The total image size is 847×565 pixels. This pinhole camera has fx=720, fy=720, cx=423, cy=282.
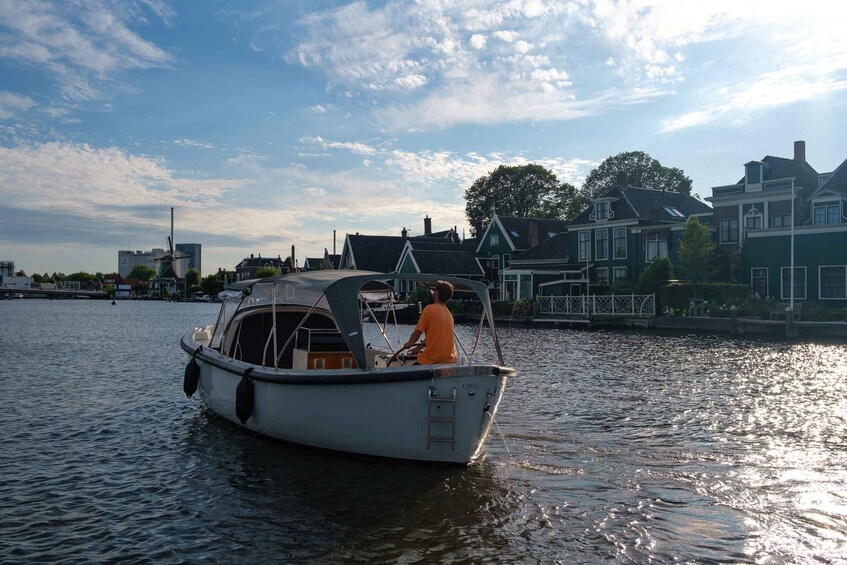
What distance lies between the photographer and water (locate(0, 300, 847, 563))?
788 cm

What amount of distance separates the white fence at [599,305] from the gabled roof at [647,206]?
31.0ft

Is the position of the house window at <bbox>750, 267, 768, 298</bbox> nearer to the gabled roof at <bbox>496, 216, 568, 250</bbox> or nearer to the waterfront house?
the waterfront house

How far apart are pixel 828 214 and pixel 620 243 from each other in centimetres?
1482

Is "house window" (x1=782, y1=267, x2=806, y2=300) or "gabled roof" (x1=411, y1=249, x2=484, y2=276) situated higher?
"gabled roof" (x1=411, y1=249, x2=484, y2=276)

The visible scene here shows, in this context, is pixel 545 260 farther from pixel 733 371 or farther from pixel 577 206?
pixel 733 371

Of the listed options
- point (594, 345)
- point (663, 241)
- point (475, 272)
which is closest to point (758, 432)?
point (594, 345)

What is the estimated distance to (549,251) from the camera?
6347 centimetres

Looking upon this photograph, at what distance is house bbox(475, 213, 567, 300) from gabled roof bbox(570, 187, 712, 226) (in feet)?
33.6

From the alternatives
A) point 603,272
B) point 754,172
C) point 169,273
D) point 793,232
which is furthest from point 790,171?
point 169,273

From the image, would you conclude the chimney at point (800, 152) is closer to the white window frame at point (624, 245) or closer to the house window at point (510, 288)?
the white window frame at point (624, 245)

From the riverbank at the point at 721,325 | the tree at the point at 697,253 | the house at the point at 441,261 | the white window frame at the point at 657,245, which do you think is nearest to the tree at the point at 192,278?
the house at the point at 441,261

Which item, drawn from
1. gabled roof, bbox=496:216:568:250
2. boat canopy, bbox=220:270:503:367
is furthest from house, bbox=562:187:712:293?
boat canopy, bbox=220:270:503:367

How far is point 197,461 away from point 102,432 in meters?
3.29

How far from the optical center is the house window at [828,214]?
149 ft
